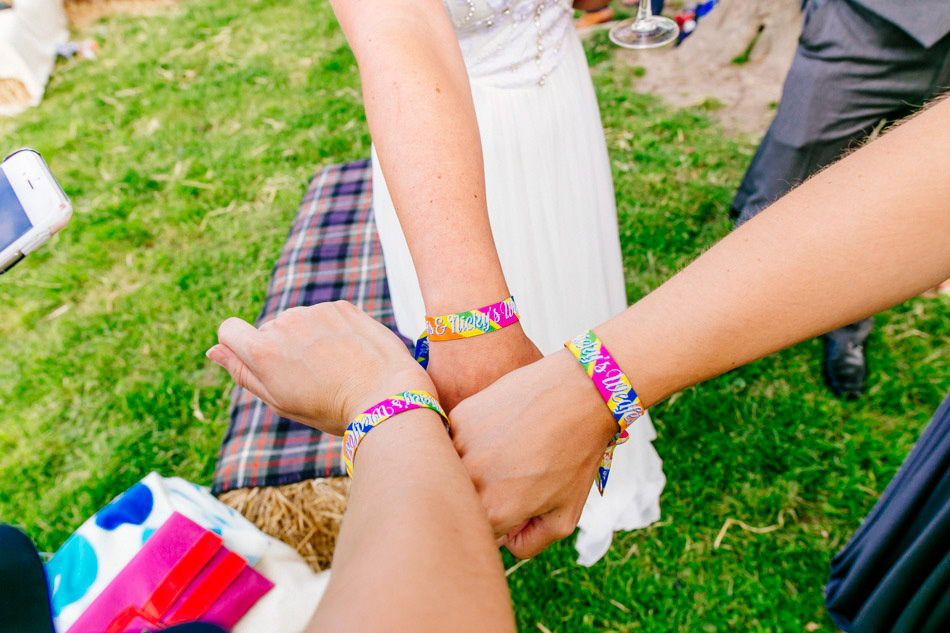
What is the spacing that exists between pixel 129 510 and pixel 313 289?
165cm

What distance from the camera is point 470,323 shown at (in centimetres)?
125

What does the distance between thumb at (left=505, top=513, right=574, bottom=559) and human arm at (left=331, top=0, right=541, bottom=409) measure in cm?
33

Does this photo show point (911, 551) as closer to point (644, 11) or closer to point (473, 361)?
point (473, 361)

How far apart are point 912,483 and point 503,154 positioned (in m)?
1.59

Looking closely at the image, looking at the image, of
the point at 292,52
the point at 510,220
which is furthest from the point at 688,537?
the point at 292,52

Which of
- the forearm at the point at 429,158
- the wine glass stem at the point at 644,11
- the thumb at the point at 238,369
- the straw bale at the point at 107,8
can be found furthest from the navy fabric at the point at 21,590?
the straw bale at the point at 107,8

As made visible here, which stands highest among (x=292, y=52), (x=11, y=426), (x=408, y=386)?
(x=408, y=386)

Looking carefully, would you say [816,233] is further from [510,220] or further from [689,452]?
[689,452]

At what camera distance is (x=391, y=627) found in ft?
2.51

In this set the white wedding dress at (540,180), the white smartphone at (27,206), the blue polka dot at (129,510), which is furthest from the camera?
the blue polka dot at (129,510)

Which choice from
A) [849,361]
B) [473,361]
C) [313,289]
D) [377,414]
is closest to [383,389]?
[377,414]

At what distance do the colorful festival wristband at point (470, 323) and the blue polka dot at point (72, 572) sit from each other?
1.39m

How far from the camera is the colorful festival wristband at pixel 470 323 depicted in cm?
125

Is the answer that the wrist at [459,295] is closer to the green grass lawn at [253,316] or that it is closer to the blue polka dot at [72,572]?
the blue polka dot at [72,572]
